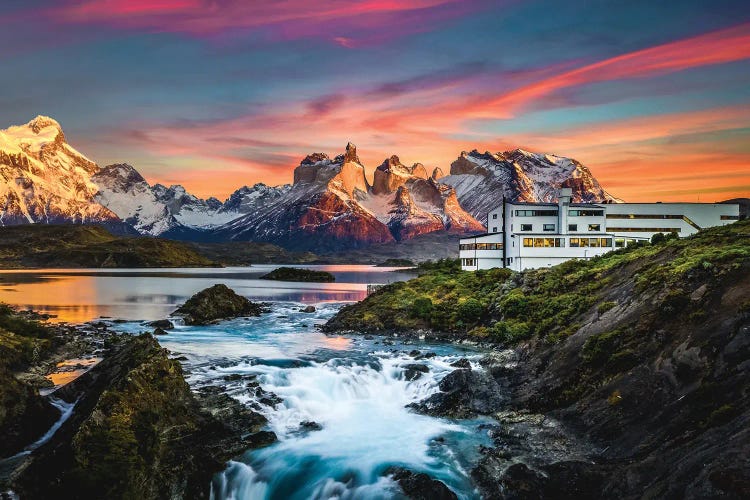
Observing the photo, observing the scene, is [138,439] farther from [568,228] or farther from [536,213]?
[568,228]

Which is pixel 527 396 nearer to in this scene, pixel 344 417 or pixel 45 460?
pixel 344 417

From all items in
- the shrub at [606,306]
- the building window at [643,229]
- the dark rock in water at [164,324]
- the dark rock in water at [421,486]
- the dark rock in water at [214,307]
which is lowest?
the dark rock in water at [421,486]

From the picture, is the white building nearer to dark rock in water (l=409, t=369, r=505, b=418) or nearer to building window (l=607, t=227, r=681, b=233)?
building window (l=607, t=227, r=681, b=233)

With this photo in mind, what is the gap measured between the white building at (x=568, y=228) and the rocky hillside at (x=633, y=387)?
4243 centimetres

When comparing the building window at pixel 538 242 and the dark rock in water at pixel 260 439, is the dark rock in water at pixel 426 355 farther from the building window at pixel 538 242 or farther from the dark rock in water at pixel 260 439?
the building window at pixel 538 242

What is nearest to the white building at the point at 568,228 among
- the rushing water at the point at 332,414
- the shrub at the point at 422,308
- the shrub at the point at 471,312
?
the shrub at the point at 422,308

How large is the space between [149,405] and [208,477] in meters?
3.96

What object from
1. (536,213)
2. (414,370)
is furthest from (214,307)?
(536,213)

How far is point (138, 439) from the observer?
752 inches

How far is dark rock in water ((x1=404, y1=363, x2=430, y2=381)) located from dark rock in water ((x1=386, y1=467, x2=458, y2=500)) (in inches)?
536

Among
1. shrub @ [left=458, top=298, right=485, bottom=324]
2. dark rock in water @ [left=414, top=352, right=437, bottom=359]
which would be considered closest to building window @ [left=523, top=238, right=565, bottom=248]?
shrub @ [left=458, top=298, right=485, bottom=324]

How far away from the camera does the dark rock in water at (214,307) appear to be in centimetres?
6506

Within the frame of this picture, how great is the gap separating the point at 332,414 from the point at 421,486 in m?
10.3

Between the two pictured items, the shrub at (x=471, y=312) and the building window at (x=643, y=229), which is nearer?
the shrub at (x=471, y=312)
